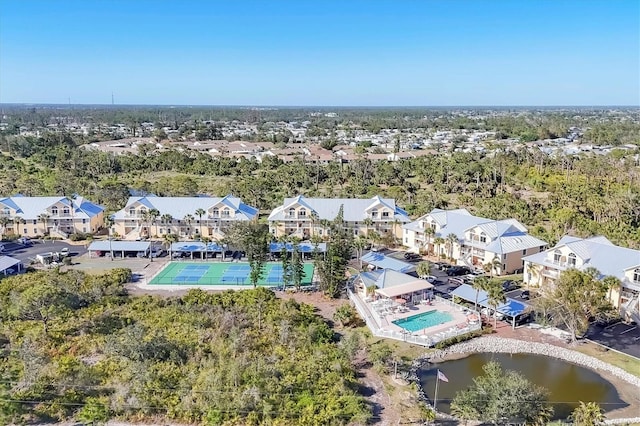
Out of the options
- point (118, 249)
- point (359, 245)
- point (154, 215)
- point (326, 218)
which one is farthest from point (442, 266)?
point (118, 249)

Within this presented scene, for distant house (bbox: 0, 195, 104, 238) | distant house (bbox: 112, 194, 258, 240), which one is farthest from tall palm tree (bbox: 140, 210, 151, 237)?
distant house (bbox: 0, 195, 104, 238)

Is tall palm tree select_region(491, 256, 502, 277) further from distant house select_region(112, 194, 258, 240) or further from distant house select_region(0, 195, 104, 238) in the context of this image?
distant house select_region(0, 195, 104, 238)

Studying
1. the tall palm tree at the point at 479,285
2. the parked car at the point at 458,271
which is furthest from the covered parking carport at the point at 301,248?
the tall palm tree at the point at 479,285

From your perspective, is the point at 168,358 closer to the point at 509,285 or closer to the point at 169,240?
the point at 169,240

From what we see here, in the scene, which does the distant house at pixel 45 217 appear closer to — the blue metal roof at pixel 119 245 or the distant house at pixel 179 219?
the distant house at pixel 179 219

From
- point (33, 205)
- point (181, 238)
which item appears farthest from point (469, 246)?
point (33, 205)

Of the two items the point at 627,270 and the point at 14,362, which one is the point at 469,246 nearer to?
the point at 627,270

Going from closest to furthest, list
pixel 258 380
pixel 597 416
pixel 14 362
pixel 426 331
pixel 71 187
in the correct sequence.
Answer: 1. pixel 597 416
2. pixel 258 380
3. pixel 14 362
4. pixel 426 331
5. pixel 71 187
